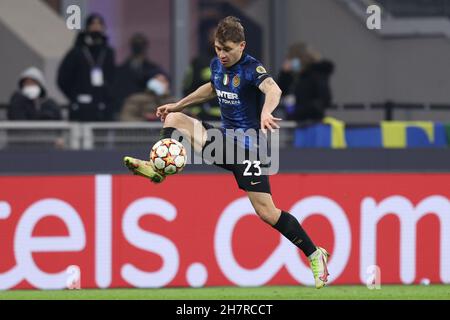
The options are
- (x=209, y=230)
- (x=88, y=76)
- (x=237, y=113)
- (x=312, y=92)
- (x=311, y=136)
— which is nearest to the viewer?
(x=237, y=113)

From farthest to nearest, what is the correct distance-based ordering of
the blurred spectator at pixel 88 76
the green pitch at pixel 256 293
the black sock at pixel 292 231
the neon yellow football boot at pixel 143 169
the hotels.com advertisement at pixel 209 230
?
1. the blurred spectator at pixel 88 76
2. the hotels.com advertisement at pixel 209 230
3. the green pitch at pixel 256 293
4. the black sock at pixel 292 231
5. the neon yellow football boot at pixel 143 169

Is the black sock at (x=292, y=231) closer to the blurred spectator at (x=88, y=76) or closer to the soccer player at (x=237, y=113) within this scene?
the soccer player at (x=237, y=113)

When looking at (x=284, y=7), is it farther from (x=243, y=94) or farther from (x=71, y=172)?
(x=243, y=94)

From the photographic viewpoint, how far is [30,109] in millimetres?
16875

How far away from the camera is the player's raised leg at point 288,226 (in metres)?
13.6

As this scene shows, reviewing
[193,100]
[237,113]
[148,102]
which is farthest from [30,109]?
[237,113]

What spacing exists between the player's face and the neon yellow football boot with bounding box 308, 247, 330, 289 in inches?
71.3

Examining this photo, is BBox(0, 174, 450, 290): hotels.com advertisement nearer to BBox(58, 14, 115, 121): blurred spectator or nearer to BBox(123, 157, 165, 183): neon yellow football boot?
BBox(58, 14, 115, 121): blurred spectator

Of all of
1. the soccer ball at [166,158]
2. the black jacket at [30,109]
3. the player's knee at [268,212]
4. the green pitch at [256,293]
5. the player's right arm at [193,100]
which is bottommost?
the green pitch at [256,293]

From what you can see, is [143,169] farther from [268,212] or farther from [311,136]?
[311,136]

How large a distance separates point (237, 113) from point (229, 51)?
576 mm

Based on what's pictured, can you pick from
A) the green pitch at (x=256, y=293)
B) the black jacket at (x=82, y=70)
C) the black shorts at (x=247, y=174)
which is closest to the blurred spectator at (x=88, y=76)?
the black jacket at (x=82, y=70)

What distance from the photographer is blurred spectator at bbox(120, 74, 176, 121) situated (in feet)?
56.1

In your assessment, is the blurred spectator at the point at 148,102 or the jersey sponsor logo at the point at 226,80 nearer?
the jersey sponsor logo at the point at 226,80
